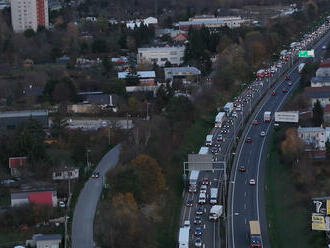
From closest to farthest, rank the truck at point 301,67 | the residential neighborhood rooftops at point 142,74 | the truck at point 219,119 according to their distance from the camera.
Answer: the truck at point 219,119, the residential neighborhood rooftops at point 142,74, the truck at point 301,67

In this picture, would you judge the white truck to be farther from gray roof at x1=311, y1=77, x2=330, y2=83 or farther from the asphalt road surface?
the asphalt road surface

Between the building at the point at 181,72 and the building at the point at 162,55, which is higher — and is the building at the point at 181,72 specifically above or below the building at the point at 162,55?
below

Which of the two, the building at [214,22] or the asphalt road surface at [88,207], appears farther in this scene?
the building at [214,22]

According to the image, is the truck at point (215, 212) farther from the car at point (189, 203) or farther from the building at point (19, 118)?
the building at point (19, 118)

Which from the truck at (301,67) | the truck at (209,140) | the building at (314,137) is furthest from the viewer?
the truck at (301,67)

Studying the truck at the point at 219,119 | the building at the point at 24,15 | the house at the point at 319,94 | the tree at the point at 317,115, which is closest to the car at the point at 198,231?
the tree at the point at 317,115

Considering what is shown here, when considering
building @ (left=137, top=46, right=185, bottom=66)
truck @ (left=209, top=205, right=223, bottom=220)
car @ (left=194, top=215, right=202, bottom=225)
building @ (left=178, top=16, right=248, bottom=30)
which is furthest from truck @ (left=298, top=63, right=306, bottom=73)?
car @ (left=194, top=215, right=202, bottom=225)

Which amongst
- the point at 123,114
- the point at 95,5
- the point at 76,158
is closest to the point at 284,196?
the point at 76,158

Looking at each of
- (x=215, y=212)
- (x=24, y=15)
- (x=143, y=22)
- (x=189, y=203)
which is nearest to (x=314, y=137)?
(x=189, y=203)
